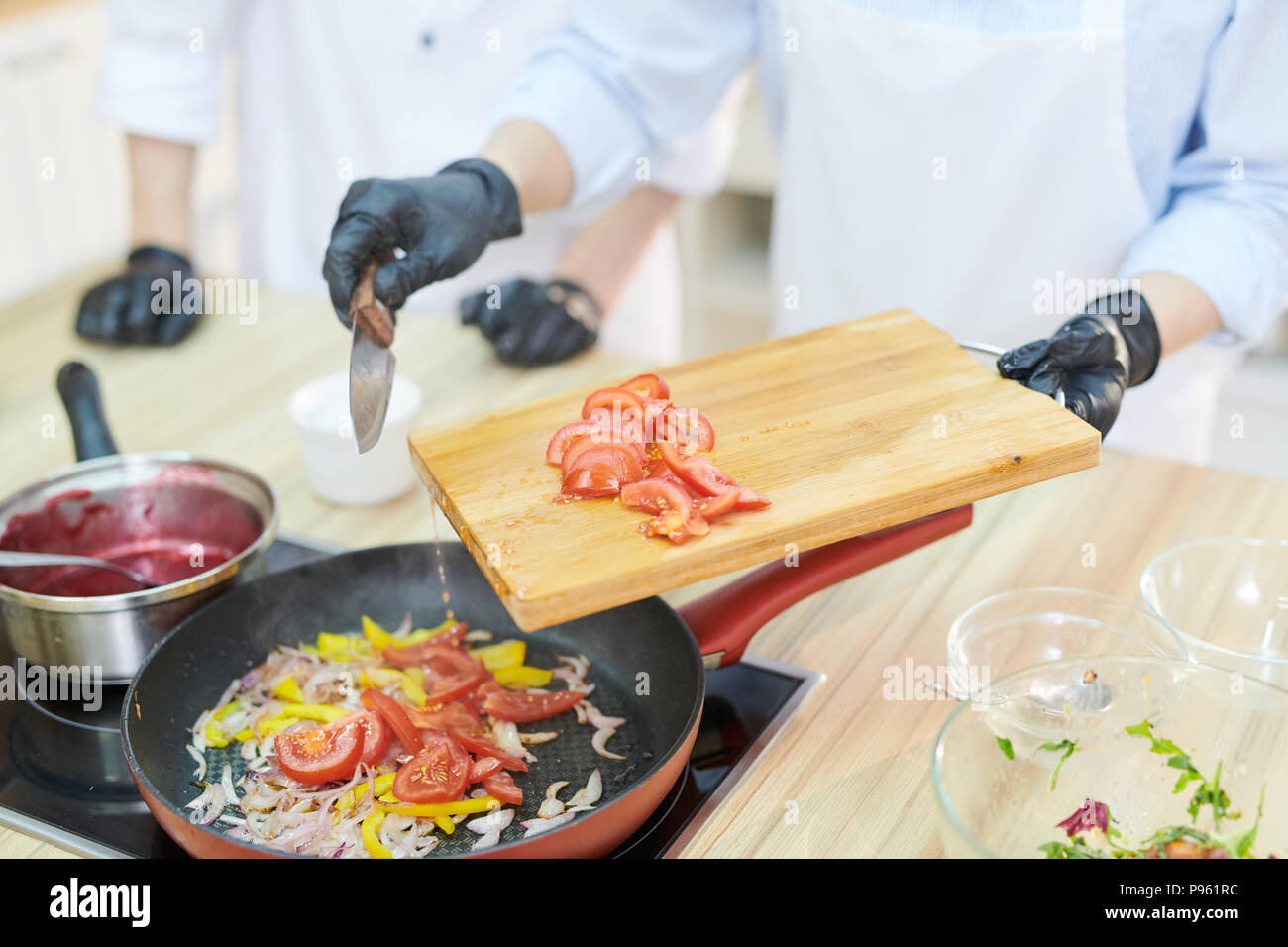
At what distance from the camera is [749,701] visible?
3.63 feet

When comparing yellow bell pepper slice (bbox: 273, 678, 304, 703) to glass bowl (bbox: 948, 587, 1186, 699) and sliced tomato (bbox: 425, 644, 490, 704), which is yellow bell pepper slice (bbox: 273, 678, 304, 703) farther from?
glass bowl (bbox: 948, 587, 1186, 699)

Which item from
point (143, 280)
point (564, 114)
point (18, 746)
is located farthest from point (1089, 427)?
point (143, 280)

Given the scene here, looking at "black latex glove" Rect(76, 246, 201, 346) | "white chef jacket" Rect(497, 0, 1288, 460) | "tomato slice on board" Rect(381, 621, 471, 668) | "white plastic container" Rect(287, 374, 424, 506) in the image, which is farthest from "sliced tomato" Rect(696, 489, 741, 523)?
"black latex glove" Rect(76, 246, 201, 346)

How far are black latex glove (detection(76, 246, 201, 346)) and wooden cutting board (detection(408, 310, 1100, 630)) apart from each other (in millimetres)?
919

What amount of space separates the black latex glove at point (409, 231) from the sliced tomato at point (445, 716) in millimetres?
430

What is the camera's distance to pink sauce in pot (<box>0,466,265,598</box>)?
1.24 meters

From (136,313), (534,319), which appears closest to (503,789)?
(534,319)

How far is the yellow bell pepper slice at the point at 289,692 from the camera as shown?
110cm

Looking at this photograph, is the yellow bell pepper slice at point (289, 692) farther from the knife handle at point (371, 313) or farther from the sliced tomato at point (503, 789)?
the knife handle at point (371, 313)

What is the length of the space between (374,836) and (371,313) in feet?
1.80

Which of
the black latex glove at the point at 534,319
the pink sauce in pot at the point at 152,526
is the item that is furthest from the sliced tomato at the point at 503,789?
the black latex glove at the point at 534,319

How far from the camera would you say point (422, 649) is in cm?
114

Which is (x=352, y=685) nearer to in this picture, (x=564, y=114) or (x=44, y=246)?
(x=564, y=114)

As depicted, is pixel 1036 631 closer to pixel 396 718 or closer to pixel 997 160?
pixel 396 718
